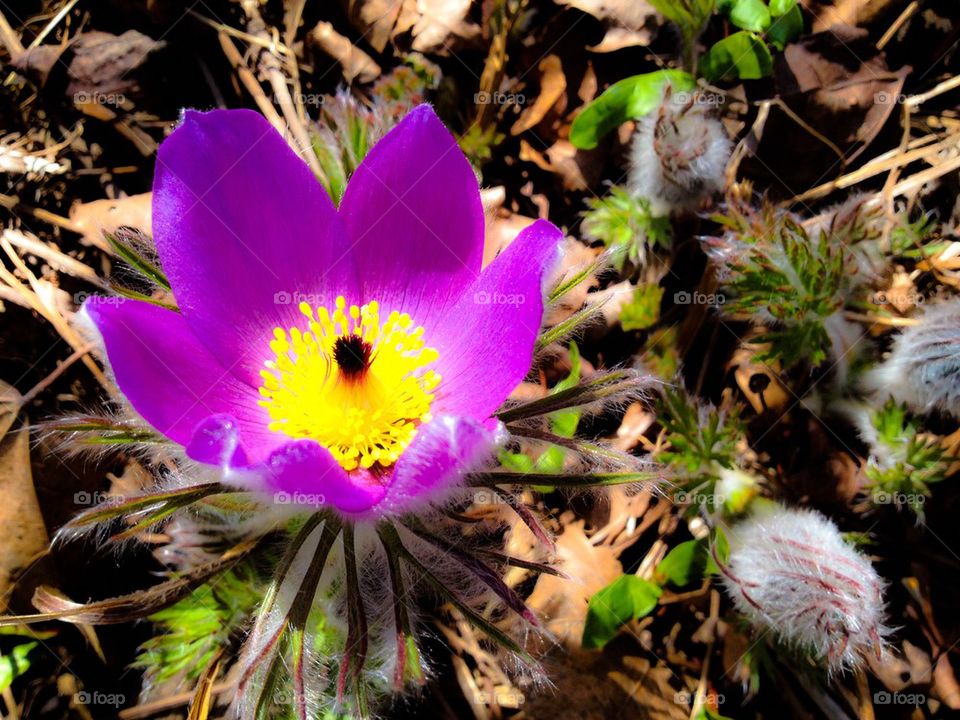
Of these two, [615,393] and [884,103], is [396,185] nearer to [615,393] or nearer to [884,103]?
[615,393]

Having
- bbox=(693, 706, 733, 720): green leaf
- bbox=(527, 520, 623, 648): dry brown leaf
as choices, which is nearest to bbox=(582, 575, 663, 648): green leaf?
bbox=(527, 520, 623, 648): dry brown leaf

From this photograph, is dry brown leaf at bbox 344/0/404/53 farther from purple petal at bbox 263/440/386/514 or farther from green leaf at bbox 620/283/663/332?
purple petal at bbox 263/440/386/514

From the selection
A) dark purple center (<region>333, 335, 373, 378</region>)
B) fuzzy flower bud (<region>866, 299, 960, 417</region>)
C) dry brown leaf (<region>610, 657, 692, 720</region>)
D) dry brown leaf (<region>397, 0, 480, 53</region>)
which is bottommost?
dry brown leaf (<region>610, 657, 692, 720</region>)

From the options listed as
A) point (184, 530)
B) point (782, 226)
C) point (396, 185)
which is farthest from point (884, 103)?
point (184, 530)

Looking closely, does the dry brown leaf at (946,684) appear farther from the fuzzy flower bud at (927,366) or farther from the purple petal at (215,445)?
the purple petal at (215,445)

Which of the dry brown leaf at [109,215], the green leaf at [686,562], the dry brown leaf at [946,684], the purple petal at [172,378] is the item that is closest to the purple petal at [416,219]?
the purple petal at [172,378]

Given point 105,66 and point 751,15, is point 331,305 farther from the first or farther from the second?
point 751,15

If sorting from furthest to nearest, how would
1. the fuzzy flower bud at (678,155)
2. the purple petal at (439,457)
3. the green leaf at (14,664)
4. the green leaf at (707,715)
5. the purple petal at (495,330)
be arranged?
the fuzzy flower bud at (678,155), the green leaf at (707,715), the green leaf at (14,664), the purple petal at (495,330), the purple petal at (439,457)
